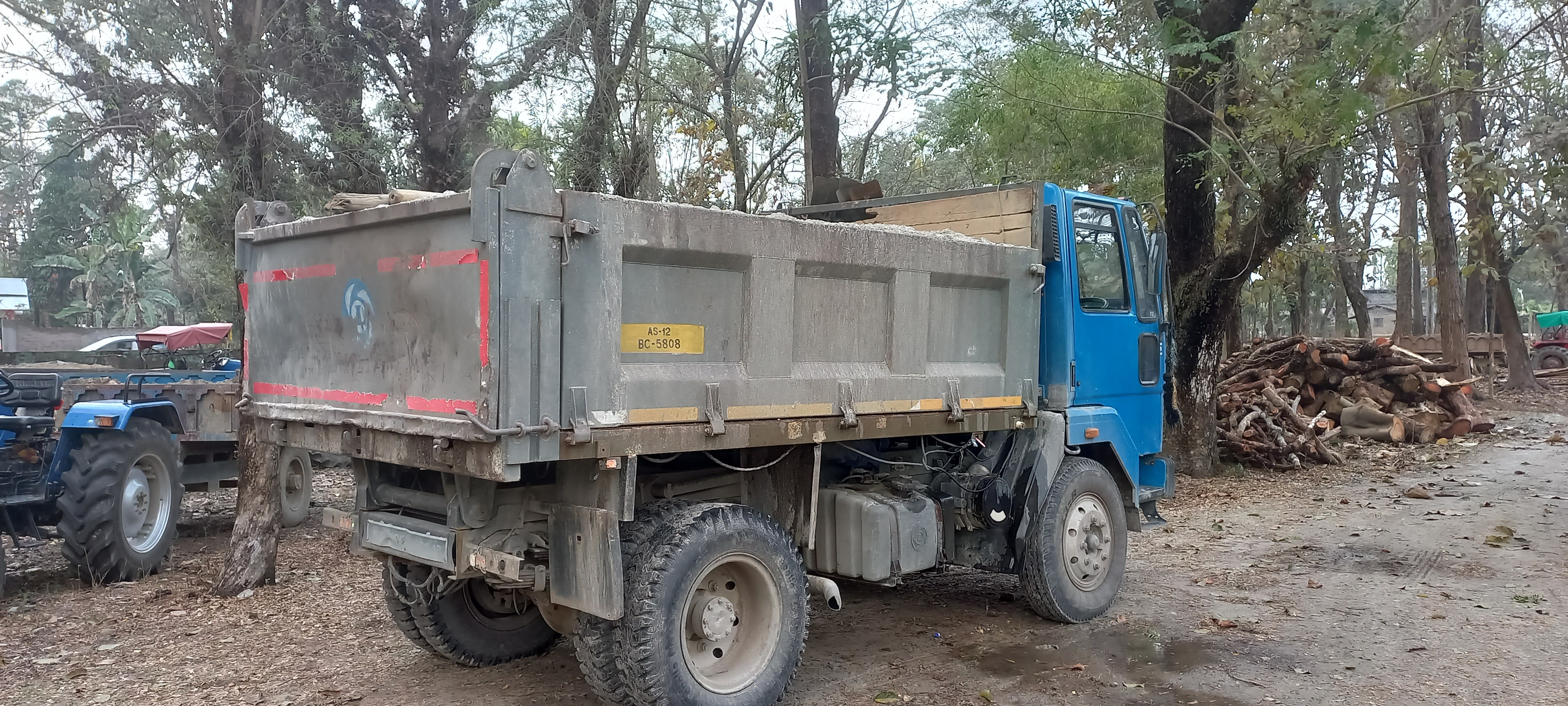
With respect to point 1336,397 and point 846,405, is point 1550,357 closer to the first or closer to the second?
point 1336,397

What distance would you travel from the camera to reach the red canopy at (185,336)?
20922mm

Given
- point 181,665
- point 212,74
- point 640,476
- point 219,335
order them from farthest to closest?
point 219,335 → point 212,74 → point 181,665 → point 640,476

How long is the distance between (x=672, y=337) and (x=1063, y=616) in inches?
134

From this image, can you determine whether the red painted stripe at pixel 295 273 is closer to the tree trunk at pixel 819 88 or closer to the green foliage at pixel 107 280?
the tree trunk at pixel 819 88

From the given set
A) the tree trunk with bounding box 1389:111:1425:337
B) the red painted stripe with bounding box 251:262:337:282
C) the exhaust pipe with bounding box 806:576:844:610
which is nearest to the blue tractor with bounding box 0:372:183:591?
the red painted stripe with bounding box 251:262:337:282

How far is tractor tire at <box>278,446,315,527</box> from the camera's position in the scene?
9.66m

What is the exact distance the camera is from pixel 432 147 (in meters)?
11.5

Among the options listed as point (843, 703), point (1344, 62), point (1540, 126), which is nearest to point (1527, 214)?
point (1540, 126)

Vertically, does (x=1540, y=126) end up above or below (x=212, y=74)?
above

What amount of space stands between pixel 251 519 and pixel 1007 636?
16.4ft

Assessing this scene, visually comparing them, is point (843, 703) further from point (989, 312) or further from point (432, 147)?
point (432, 147)

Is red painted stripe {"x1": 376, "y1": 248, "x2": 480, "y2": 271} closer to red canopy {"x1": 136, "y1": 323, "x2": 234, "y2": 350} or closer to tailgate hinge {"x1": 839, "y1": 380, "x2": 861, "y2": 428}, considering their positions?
tailgate hinge {"x1": 839, "y1": 380, "x2": 861, "y2": 428}

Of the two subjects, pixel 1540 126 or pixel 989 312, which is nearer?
pixel 989 312

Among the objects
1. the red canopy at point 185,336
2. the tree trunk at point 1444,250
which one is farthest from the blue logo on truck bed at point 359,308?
the tree trunk at point 1444,250
